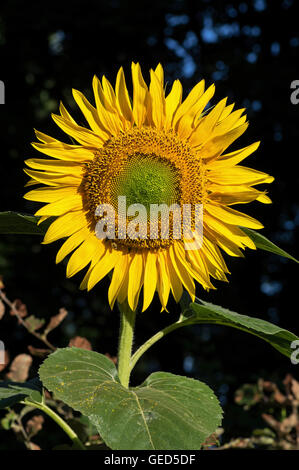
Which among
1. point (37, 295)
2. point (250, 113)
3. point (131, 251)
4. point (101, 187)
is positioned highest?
point (250, 113)

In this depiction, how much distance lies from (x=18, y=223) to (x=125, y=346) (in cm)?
40

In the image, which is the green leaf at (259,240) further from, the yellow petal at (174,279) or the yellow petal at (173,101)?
the yellow petal at (173,101)

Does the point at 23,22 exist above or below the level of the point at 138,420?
above

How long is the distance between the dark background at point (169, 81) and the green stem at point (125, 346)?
315 cm

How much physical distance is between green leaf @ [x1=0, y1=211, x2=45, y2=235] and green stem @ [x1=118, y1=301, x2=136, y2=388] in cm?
30

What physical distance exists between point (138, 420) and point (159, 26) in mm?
4985

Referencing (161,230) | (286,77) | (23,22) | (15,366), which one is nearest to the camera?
(161,230)

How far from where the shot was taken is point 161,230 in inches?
57.9

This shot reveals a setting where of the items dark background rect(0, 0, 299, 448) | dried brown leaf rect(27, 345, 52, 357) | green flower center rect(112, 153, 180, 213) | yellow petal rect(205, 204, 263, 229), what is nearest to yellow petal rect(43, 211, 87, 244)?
green flower center rect(112, 153, 180, 213)

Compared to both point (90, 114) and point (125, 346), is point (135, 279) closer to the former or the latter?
point (125, 346)

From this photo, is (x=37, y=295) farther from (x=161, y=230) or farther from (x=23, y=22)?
(x=161, y=230)

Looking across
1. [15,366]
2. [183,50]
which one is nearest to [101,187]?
[15,366]

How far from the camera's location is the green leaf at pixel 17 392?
1.25m

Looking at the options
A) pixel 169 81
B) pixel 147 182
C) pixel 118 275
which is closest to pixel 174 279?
pixel 118 275
